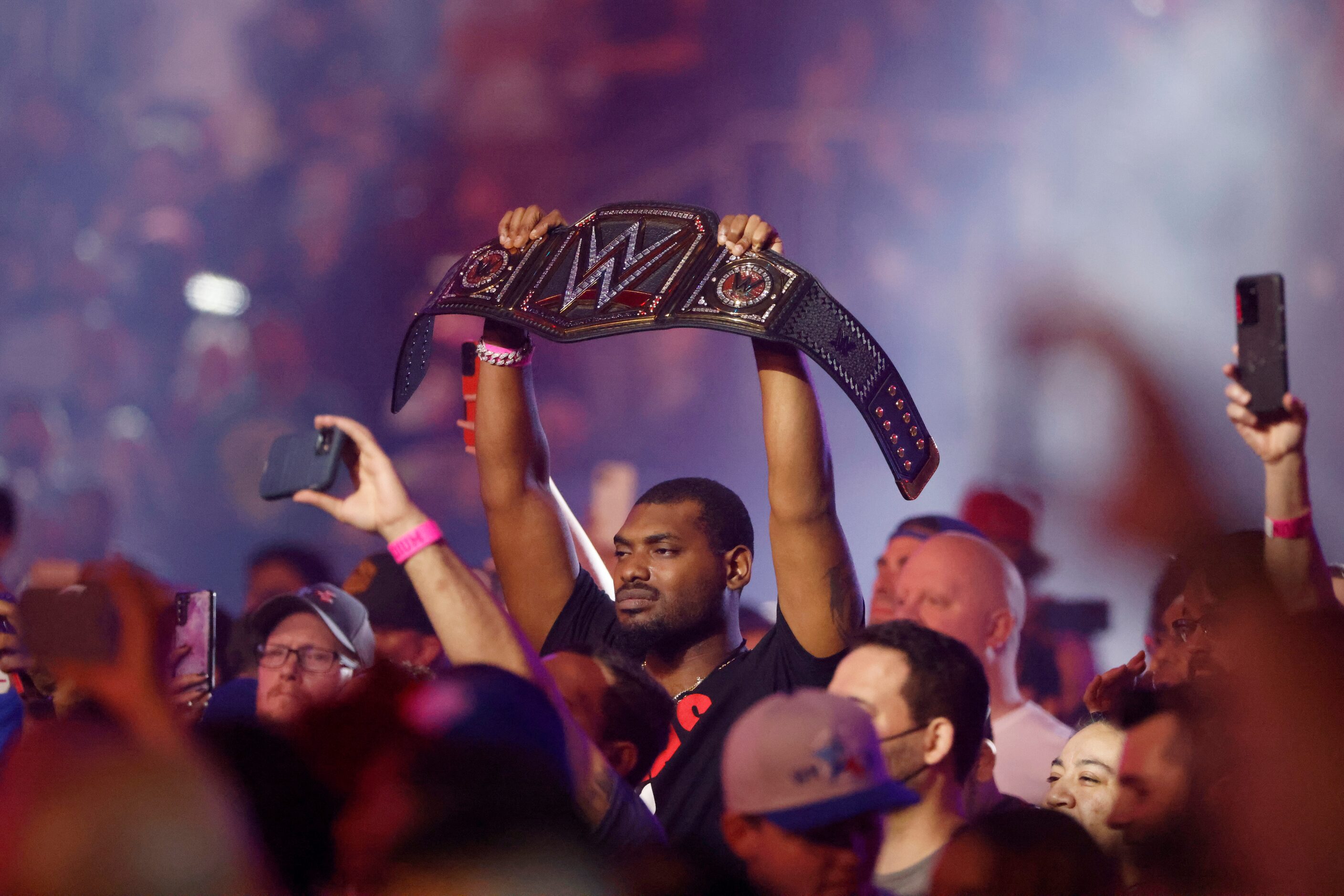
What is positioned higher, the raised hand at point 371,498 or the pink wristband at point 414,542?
the raised hand at point 371,498

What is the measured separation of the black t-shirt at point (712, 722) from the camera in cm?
208

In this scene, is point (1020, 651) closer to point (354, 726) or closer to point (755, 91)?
point (354, 726)

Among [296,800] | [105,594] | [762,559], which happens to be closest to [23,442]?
[762,559]

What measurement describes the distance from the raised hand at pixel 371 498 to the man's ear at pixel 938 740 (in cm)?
80

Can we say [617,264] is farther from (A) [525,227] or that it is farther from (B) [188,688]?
(B) [188,688]

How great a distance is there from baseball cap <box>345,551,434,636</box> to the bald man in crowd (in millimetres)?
1339

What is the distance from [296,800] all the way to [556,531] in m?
1.31

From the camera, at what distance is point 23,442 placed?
581 centimetres

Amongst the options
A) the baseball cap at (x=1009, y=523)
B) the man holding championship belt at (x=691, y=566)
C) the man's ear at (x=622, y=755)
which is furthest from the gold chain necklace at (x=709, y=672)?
the baseball cap at (x=1009, y=523)

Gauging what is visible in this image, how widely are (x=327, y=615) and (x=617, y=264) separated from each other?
3.83 feet

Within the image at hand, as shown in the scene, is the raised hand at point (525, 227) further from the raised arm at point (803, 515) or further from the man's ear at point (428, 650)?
the man's ear at point (428, 650)

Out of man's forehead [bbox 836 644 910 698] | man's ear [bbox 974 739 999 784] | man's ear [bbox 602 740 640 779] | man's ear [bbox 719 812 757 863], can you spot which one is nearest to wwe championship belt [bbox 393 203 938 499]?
man's forehead [bbox 836 644 910 698]

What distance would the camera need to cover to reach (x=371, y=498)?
1.78 m

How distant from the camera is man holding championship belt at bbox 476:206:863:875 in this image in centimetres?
221
